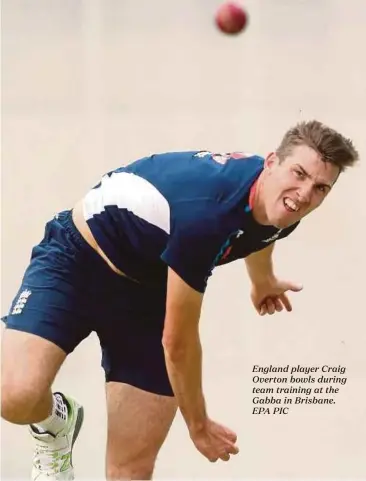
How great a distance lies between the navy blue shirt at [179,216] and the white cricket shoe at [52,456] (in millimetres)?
373

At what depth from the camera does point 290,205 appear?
163 cm

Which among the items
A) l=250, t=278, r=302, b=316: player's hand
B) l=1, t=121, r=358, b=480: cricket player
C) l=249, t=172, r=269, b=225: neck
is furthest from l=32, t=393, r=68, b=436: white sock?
l=249, t=172, r=269, b=225: neck

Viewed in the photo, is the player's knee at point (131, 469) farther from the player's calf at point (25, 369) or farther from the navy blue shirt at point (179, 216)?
the navy blue shirt at point (179, 216)

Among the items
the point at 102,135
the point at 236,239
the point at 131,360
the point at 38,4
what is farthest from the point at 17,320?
the point at 38,4

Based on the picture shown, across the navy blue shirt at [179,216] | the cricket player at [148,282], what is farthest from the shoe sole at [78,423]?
the navy blue shirt at [179,216]

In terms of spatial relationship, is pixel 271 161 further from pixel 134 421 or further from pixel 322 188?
pixel 134 421

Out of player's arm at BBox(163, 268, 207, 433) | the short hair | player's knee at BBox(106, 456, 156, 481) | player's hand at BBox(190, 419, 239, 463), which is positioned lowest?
Result: player's knee at BBox(106, 456, 156, 481)

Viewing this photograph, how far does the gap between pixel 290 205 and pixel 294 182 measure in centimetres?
4

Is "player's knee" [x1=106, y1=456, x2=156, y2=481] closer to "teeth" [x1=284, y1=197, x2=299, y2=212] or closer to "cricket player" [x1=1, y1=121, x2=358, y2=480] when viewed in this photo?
"cricket player" [x1=1, y1=121, x2=358, y2=480]

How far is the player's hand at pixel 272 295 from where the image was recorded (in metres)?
2.03

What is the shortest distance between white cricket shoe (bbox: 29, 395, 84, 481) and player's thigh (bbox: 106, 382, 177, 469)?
105 mm

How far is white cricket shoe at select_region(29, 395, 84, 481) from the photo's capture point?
1939mm

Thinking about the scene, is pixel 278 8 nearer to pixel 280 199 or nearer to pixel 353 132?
pixel 353 132

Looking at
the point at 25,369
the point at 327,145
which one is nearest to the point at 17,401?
the point at 25,369
